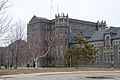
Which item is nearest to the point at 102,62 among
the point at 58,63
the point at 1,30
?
the point at 58,63

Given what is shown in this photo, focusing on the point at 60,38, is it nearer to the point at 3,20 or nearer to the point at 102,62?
the point at 102,62

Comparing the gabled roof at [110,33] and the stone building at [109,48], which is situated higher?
the gabled roof at [110,33]

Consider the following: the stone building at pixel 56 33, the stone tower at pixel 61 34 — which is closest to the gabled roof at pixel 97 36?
the stone building at pixel 56 33

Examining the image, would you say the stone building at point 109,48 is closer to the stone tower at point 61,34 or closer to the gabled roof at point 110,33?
the gabled roof at point 110,33

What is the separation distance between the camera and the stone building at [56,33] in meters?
79.1

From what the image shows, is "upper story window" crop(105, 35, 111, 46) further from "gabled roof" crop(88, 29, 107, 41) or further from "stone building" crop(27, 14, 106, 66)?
"stone building" crop(27, 14, 106, 66)

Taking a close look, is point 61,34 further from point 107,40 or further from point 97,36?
point 107,40

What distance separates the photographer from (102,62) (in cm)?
6756

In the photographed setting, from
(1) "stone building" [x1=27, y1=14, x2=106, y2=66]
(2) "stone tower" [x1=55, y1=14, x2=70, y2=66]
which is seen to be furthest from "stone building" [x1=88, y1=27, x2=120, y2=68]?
(2) "stone tower" [x1=55, y1=14, x2=70, y2=66]

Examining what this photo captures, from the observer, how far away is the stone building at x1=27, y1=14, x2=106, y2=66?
7906 cm

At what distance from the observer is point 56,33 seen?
80125mm

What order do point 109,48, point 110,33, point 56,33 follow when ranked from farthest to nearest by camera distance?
point 56,33 < point 110,33 < point 109,48

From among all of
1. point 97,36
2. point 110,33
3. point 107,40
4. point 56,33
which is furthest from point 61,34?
point 110,33

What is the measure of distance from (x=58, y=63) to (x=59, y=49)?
197 inches
